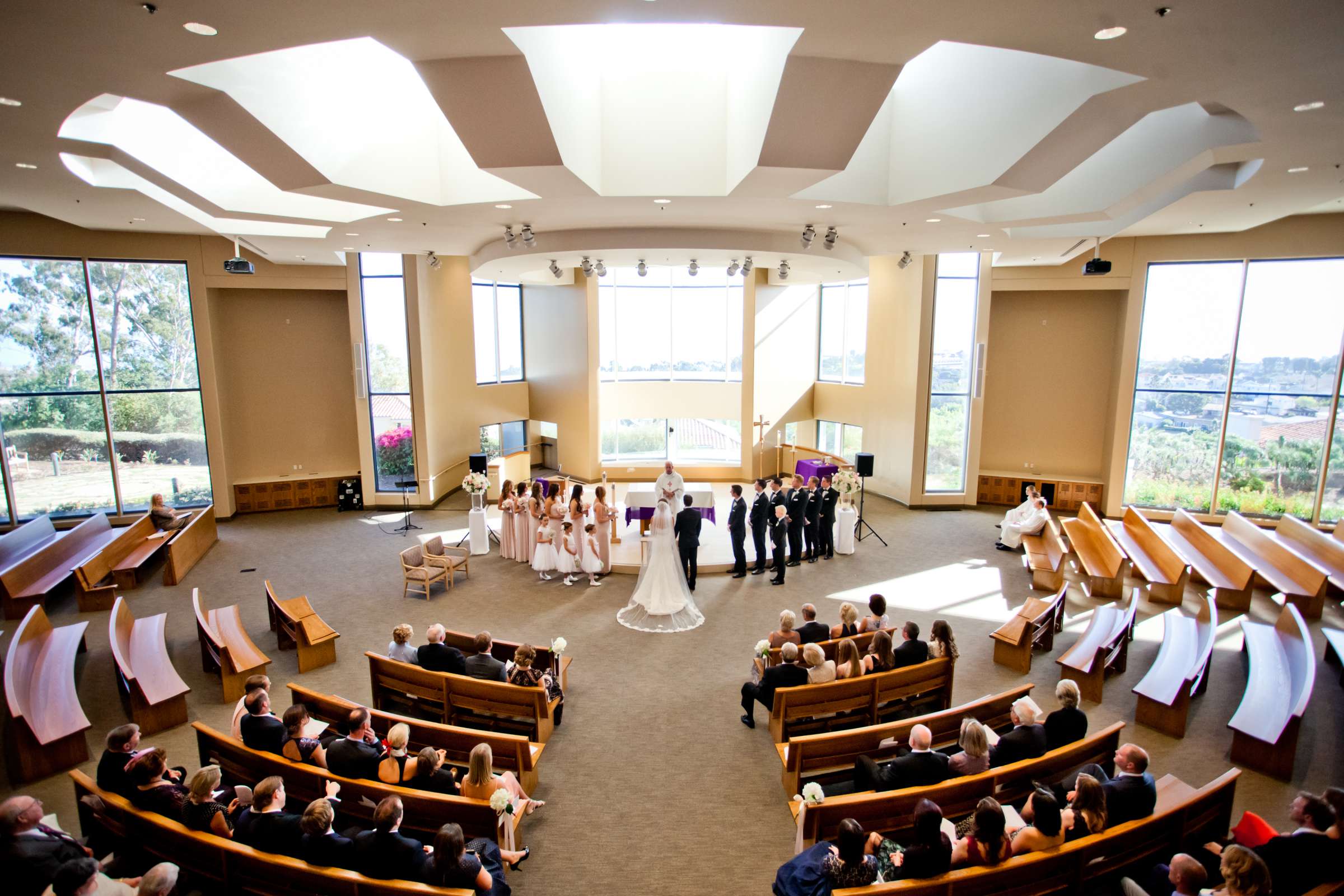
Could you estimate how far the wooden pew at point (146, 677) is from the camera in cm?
582

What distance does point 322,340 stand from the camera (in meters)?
13.8

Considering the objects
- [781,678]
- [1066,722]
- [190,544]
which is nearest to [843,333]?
[781,678]

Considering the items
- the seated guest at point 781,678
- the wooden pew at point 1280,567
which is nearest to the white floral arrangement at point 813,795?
the seated guest at point 781,678

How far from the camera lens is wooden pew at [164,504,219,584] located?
954 centimetres

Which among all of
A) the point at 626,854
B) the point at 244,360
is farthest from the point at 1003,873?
the point at 244,360

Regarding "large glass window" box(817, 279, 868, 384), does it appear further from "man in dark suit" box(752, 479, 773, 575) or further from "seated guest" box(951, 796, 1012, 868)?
"seated guest" box(951, 796, 1012, 868)

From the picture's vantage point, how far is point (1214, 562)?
9383mm

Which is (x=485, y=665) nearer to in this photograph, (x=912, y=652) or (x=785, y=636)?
(x=785, y=636)

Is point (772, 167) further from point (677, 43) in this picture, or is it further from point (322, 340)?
point (322, 340)

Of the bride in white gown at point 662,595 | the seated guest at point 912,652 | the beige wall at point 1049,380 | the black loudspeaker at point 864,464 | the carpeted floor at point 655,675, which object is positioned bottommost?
the carpeted floor at point 655,675

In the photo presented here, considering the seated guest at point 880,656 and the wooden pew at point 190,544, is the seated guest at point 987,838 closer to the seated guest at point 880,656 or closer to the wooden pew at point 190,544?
the seated guest at point 880,656

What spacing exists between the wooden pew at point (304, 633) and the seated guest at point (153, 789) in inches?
119

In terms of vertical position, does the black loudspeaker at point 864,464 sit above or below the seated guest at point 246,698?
above

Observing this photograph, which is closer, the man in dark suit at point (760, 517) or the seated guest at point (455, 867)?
the seated guest at point (455, 867)
